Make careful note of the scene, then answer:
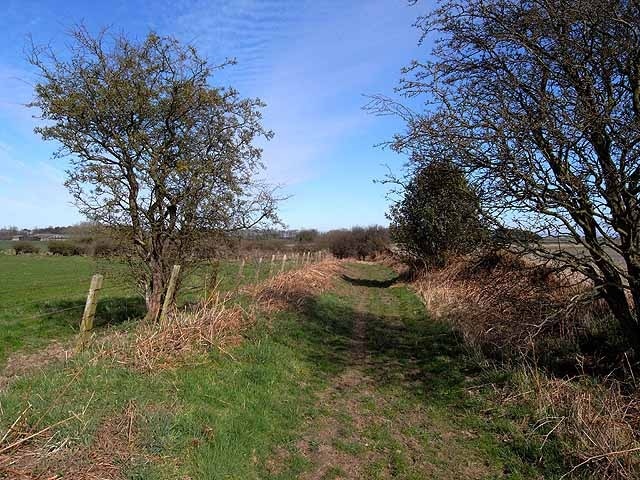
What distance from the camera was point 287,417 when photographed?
19.1 feet

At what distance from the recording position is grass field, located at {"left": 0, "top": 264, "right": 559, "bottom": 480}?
4.20 m

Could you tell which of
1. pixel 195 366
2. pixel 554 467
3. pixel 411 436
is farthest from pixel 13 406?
pixel 554 467

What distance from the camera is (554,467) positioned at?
447 cm

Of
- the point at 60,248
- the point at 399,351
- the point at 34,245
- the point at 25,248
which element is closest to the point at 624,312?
the point at 399,351

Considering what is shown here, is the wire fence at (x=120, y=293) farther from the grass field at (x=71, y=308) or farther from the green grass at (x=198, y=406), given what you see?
the green grass at (x=198, y=406)

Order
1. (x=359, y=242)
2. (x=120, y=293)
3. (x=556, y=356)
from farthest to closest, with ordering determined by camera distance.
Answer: (x=359, y=242), (x=120, y=293), (x=556, y=356)

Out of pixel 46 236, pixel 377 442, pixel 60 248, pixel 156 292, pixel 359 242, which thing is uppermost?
pixel 359 242

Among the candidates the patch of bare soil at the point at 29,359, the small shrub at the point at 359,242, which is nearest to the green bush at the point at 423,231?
the patch of bare soil at the point at 29,359

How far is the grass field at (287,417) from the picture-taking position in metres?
4.20

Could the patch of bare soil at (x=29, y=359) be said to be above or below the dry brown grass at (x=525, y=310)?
below

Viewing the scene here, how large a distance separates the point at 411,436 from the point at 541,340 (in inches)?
126

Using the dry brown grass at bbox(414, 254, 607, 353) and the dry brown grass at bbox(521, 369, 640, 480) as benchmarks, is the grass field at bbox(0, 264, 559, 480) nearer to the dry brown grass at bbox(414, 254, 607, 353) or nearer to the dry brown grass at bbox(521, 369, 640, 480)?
the dry brown grass at bbox(521, 369, 640, 480)

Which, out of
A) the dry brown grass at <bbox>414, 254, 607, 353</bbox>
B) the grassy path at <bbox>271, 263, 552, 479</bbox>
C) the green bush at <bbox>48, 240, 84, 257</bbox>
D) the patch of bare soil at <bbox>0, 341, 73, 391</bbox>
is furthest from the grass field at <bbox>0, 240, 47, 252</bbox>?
the dry brown grass at <bbox>414, 254, 607, 353</bbox>

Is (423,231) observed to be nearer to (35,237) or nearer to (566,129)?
(566,129)
